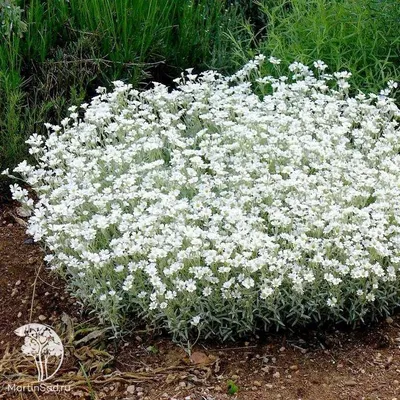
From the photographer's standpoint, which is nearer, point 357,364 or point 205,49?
point 357,364

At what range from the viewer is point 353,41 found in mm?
4648

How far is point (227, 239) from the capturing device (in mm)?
3100

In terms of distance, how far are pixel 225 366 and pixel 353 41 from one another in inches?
95.1

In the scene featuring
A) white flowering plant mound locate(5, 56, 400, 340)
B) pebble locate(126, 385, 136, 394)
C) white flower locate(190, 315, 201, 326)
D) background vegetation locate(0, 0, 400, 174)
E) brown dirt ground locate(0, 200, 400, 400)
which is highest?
background vegetation locate(0, 0, 400, 174)

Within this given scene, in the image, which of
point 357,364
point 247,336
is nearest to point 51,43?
point 247,336

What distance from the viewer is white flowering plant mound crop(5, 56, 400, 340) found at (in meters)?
3.07

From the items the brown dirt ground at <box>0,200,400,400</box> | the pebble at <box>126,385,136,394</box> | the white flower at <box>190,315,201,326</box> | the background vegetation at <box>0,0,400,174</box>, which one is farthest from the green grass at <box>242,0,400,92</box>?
the pebble at <box>126,385,136,394</box>

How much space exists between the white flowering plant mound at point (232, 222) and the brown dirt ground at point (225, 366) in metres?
0.09

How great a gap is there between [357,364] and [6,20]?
9.19ft

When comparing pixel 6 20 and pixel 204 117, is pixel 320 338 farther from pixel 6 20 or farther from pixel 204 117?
pixel 6 20

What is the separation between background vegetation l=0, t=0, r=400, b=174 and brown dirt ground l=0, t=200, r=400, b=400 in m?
1.57

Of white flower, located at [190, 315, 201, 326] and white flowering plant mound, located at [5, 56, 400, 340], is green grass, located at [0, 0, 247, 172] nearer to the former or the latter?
white flowering plant mound, located at [5, 56, 400, 340]

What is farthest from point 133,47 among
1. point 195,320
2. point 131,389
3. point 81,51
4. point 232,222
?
point 131,389

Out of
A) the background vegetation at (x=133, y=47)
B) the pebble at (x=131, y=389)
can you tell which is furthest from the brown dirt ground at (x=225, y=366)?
the background vegetation at (x=133, y=47)
